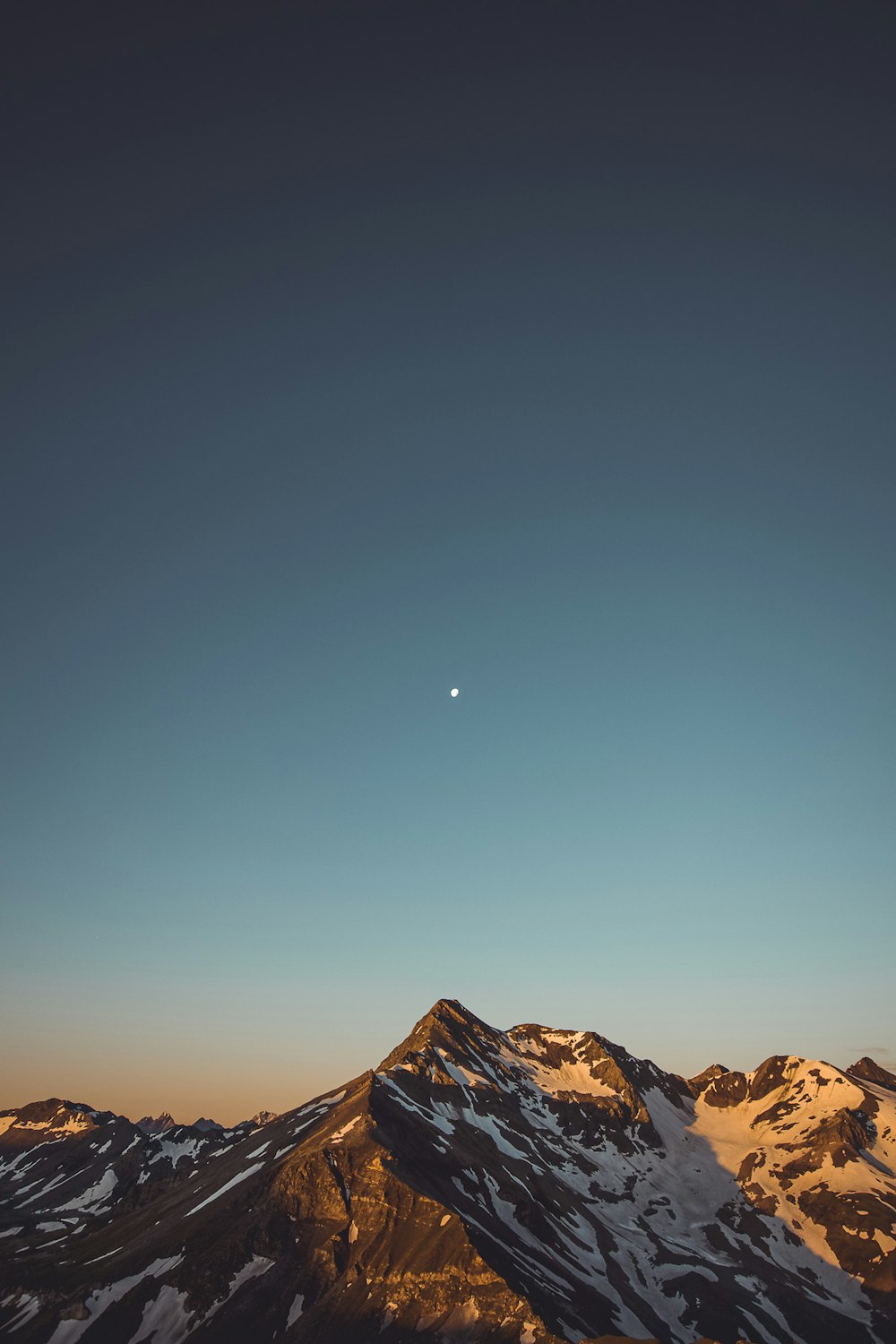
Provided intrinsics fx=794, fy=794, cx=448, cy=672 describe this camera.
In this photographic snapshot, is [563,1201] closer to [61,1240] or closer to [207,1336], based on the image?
[207,1336]

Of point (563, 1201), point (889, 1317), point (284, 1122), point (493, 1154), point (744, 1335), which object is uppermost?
point (284, 1122)

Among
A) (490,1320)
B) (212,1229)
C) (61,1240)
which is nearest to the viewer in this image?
(490,1320)

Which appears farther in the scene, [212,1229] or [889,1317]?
[889,1317]

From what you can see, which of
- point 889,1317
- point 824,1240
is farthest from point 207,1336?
point 824,1240

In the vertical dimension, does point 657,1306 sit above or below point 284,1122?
below

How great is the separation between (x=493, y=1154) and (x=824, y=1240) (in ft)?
284

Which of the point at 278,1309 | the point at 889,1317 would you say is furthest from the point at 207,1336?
the point at 889,1317

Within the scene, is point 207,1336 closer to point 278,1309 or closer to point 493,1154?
point 278,1309

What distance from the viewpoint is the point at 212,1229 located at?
135 m

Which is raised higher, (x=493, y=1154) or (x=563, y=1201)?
(x=493, y=1154)

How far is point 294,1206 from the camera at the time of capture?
5325 inches

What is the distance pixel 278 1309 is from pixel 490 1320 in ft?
105

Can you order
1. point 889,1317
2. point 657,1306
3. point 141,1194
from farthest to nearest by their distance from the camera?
point 141,1194
point 889,1317
point 657,1306

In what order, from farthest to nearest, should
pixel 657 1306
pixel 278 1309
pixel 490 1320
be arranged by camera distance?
pixel 657 1306, pixel 278 1309, pixel 490 1320
